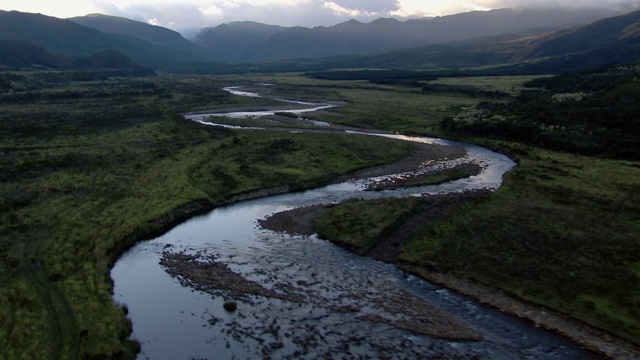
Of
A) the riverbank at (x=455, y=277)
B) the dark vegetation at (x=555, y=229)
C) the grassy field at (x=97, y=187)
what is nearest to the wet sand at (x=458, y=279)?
the riverbank at (x=455, y=277)

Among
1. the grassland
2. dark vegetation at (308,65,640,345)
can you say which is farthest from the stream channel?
dark vegetation at (308,65,640,345)

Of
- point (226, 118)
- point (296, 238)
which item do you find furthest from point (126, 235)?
point (226, 118)

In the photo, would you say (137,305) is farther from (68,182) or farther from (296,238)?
(68,182)

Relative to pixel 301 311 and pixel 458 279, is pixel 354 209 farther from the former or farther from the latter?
pixel 301 311

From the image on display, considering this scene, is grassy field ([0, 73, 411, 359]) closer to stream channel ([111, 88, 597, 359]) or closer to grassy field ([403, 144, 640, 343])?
stream channel ([111, 88, 597, 359])

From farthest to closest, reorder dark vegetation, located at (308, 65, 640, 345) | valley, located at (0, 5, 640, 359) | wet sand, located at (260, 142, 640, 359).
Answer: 1. dark vegetation, located at (308, 65, 640, 345)
2. valley, located at (0, 5, 640, 359)
3. wet sand, located at (260, 142, 640, 359)

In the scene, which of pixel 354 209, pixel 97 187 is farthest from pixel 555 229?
pixel 97 187
